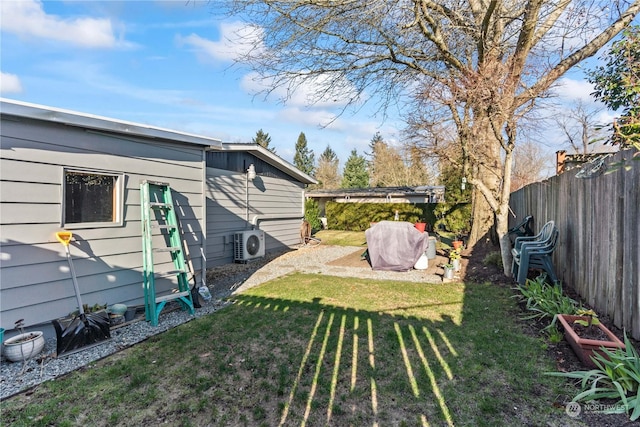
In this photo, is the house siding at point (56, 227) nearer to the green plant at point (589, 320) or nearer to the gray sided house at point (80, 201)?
the gray sided house at point (80, 201)

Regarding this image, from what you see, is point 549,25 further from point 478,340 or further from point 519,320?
point 478,340

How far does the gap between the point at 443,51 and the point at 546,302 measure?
501 cm

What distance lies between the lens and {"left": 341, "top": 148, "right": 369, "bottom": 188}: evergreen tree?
33750 mm

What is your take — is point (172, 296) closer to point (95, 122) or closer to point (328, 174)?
point (95, 122)

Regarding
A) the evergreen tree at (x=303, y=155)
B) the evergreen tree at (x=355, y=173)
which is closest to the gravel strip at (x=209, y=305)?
the evergreen tree at (x=355, y=173)

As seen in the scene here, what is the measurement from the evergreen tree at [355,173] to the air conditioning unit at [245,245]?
2523cm

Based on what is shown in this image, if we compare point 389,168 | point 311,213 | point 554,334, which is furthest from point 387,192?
point 554,334

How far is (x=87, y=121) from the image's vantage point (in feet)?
12.5

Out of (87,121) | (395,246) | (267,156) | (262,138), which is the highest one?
(262,138)

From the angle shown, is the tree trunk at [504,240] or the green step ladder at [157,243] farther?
the tree trunk at [504,240]

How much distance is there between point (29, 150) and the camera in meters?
3.43

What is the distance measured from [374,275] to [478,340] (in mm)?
3636

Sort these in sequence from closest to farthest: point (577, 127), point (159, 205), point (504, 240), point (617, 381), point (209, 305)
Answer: point (617, 381) → point (159, 205) → point (209, 305) → point (504, 240) → point (577, 127)

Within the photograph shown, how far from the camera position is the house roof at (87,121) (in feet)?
10.6
